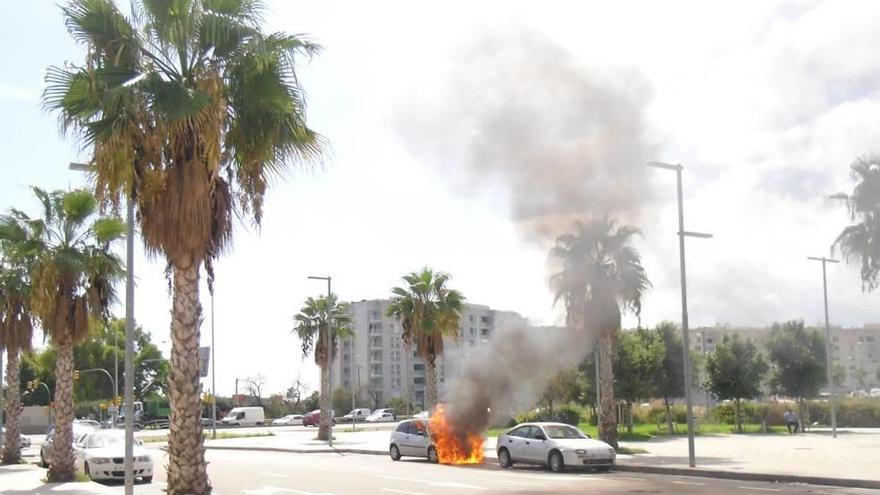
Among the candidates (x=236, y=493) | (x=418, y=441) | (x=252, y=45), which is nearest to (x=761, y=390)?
(x=418, y=441)

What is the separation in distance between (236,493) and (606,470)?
34.4 ft

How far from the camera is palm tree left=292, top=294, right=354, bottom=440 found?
47.8 m

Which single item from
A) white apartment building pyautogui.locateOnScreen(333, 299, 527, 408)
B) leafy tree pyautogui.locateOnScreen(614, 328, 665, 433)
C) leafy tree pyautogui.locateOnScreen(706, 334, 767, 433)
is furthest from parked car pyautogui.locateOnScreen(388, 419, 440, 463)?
white apartment building pyautogui.locateOnScreen(333, 299, 527, 408)

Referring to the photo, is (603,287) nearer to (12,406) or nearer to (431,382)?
(431,382)

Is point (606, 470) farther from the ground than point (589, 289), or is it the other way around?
point (589, 289)

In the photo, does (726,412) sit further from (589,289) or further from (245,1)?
(245,1)

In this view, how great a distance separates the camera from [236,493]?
2048 cm

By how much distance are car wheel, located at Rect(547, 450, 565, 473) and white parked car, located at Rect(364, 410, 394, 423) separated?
218ft

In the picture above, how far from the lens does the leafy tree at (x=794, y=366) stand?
5019 centimetres

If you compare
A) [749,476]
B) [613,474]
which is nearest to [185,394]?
[613,474]

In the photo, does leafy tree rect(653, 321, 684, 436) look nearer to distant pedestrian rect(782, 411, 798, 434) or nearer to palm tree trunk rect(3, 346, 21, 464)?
distant pedestrian rect(782, 411, 798, 434)

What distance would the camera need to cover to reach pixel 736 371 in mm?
48281

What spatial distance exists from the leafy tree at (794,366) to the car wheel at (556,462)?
97.8 ft

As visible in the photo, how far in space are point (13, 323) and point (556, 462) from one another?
55.8 ft
